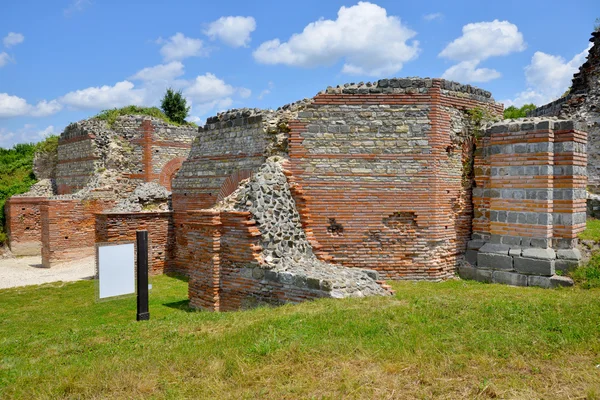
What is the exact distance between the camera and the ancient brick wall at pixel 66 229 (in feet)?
46.1

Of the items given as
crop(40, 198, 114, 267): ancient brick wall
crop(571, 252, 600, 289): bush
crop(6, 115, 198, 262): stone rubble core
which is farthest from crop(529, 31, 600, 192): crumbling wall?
crop(40, 198, 114, 267): ancient brick wall

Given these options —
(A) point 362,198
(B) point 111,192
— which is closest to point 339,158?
(A) point 362,198

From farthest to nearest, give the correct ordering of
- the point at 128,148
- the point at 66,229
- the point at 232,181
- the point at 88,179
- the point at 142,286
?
the point at 128,148 < the point at 88,179 < the point at 66,229 < the point at 232,181 < the point at 142,286

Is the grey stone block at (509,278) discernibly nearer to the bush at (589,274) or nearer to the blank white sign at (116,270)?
the bush at (589,274)

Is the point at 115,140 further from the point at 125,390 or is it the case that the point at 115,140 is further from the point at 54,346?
the point at 125,390

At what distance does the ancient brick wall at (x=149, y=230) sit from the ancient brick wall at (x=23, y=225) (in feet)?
19.9

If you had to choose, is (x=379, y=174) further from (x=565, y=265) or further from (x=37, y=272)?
(x=37, y=272)

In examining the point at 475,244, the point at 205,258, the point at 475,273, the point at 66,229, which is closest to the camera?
the point at 205,258

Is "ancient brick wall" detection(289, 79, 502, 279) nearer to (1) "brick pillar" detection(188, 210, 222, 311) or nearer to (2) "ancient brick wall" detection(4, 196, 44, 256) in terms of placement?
(1) "brick pillar" detection(188, 210, 222, 311)

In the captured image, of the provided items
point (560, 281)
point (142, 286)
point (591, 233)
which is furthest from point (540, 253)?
point (142, 286)

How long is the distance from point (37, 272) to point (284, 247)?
9209 millimetres

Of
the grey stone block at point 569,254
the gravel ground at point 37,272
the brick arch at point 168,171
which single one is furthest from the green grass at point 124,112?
the grey stone block at point 569,254

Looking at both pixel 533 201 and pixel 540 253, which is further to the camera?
pixel 533 201

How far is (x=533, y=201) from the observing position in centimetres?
852
